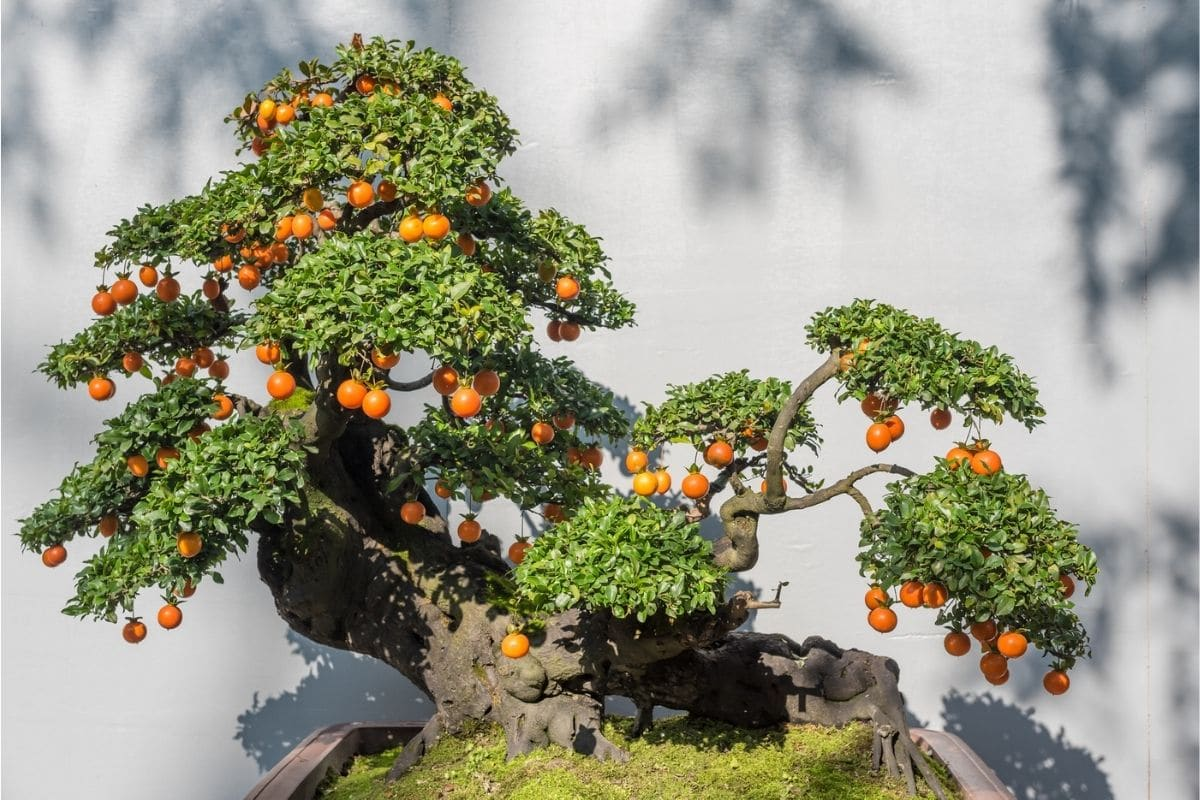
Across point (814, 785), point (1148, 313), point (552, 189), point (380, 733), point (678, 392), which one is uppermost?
point (552, 189)

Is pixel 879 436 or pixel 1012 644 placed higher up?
pixel 879 436

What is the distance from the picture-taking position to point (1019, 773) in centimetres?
361

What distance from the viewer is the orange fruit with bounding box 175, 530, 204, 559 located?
204 centimetres

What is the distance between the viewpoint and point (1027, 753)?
3.60 meters

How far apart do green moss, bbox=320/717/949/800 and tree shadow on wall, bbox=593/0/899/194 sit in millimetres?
1670

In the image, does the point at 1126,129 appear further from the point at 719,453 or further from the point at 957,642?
the point at 957,642

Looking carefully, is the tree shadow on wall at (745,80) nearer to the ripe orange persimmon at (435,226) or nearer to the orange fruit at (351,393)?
the ripe orange persimmon at (435,226)

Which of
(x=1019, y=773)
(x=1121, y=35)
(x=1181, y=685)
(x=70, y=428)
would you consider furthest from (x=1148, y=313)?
(x=70, y=428)

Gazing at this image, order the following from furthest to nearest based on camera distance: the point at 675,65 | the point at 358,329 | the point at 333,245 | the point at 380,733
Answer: the point at 675,65 < the point at 380,733 < the point at 333,245 < the point at 358,329

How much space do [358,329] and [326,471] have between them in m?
0.86

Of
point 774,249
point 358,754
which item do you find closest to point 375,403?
point 358,754

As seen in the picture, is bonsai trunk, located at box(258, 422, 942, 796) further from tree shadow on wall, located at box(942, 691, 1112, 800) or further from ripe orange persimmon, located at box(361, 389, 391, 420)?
tree shadow on wall, located at box(942, 691, 1112, 800)

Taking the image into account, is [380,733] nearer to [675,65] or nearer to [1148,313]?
[675,65]

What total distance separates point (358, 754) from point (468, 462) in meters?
1.18
